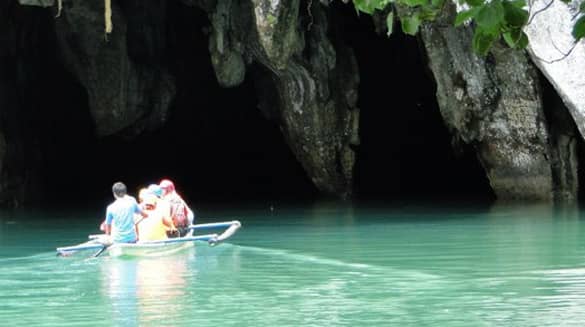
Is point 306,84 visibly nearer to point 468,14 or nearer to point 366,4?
point 366,4

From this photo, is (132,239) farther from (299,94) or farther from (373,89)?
(373,89)

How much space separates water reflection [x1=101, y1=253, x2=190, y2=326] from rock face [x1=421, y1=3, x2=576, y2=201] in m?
9.56

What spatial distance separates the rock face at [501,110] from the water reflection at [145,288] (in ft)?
31.4

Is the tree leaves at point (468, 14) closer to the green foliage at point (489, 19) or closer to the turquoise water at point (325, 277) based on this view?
the green foliage at point (489, 19)

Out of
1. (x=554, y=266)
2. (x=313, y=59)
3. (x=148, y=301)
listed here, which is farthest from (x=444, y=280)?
(x=313, y=59)

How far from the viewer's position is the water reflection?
30.7 feet

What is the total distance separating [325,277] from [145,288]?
1901 millimetres

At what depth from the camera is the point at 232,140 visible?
3550cm

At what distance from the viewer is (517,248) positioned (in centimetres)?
1404

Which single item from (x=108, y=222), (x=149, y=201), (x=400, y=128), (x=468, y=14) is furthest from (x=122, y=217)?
(x=400, y=128)

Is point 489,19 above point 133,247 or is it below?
above

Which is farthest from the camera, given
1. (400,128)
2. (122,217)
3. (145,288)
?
(400,128)

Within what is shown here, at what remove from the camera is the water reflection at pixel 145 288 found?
30.7 ft

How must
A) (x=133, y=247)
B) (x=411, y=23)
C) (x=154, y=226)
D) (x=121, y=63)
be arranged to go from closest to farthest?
(x=411, y=23) < (x=133, y=247) < (x=154, y=226) < (x=121, y=63)
